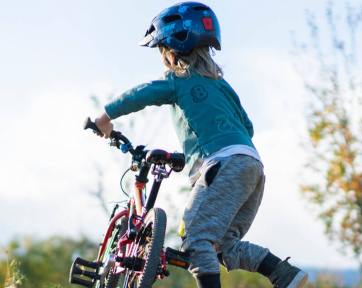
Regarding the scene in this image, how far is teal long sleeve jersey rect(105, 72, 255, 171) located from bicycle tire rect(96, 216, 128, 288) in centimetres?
93

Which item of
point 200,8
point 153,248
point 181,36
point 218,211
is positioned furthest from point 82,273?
point 200,8

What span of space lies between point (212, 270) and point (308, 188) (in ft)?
39.6

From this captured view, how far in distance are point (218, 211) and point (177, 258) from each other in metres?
0.38

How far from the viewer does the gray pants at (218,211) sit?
3.70 meters

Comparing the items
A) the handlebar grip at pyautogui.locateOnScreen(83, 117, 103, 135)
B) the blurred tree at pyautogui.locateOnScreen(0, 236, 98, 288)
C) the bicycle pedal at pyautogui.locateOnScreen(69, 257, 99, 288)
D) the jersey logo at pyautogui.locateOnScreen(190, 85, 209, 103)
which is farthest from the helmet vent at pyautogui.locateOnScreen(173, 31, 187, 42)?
the blurred tree at pyautogui.locateOnScreen(0, 236, 98, 288)

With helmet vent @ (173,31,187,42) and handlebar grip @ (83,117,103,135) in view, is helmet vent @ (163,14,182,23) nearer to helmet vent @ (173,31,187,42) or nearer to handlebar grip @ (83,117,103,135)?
helmet vent @ (173,31,187,42)

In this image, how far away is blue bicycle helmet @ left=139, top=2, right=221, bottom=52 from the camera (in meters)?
4.24

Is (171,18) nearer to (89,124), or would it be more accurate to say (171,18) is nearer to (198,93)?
(198,93)

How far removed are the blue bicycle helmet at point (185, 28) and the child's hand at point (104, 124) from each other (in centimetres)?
63

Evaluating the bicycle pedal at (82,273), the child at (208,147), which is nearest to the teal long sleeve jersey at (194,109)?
the child at (208,147)

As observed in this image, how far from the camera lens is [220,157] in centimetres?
383

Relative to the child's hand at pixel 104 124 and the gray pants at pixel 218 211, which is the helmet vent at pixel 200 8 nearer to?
the child's hand at pixel 104 124

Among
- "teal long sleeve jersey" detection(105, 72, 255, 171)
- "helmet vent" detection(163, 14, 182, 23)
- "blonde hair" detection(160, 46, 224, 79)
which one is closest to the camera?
"teal long sleeve jersey" detection(105, 72, 255, 171)

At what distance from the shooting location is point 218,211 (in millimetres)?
3783
